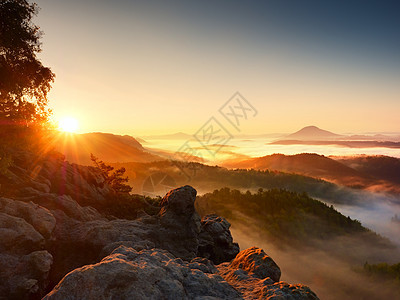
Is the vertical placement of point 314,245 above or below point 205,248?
below

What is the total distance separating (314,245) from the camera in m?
129

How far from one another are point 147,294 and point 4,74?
91.0 feet

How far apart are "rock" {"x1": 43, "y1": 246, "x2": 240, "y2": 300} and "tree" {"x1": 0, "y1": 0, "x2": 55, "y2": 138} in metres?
19.6

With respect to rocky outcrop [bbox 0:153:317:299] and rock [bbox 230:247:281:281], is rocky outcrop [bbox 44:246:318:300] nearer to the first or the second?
rocky outcrop [bbox 0:153:317:299]

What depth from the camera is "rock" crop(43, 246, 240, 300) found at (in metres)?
6.99

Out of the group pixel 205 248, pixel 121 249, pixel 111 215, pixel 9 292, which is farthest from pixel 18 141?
pixel 205 248

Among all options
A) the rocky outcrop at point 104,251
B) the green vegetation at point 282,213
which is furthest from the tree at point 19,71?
the green vegetation at point 282,213

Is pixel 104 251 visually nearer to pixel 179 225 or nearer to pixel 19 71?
pixel 179 225

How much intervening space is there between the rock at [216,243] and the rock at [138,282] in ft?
48.3

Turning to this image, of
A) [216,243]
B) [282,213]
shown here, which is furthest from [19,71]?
[282,213]

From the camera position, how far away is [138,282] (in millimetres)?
7480

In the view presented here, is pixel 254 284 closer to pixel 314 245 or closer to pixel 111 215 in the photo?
pixel 111 215

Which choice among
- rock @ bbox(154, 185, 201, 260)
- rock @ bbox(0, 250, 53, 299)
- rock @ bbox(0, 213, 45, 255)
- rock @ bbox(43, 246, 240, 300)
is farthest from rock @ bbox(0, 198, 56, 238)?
rock @ bbox(154, 185, 201, 260)

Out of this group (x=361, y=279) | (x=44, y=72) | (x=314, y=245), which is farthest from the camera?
(x=314, y=245)
